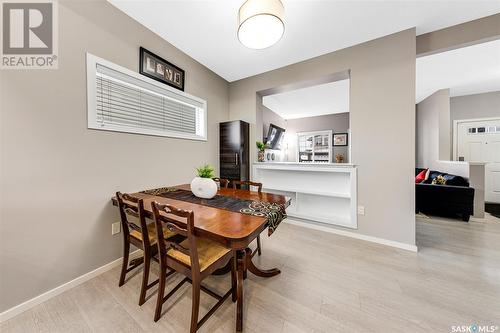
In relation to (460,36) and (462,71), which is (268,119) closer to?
(460,36)

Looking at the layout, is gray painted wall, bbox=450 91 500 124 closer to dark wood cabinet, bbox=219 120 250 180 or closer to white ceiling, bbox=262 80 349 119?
white ceiling, bbox=262 80 349 119

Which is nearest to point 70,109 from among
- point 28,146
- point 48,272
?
point 28,146

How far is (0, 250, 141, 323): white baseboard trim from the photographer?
50.7 inches

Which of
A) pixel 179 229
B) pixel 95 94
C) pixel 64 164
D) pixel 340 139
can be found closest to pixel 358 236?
pixel 179 229

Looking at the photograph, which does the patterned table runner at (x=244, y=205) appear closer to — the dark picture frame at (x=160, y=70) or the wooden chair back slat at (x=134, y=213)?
the wooden chair back slat at (x=134, y=213)

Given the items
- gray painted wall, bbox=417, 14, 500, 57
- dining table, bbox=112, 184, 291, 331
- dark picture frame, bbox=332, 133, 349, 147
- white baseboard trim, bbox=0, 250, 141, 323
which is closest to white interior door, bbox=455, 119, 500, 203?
dark picture frame, bbox=332, 133, 349, 147

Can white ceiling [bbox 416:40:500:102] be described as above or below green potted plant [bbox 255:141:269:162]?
above

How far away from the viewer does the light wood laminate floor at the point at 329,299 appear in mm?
1224

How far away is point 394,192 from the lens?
2.28 metres

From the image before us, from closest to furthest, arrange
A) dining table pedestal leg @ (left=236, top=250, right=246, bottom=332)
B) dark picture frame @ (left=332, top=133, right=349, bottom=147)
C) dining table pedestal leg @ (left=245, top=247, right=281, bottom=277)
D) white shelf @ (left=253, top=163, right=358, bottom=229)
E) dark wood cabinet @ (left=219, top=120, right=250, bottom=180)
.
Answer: dining table pedestal leg @ (left=236, top=250, right=246, bottom=332)
dining table pedestal leg @ (left=245, top=247, right=281, bottom=277)
white shelf @ (left=253, top=163, right=358, bottom=229)
dark wood cabinet @ (left=219, top=120, right=250, bottom=180)
dark picture frame @ (left=332, top=133, right=349, bottom=147)

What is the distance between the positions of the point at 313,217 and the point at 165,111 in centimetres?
271

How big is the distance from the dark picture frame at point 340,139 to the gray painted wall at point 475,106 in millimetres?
2456

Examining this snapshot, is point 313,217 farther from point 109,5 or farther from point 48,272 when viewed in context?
point 109,5

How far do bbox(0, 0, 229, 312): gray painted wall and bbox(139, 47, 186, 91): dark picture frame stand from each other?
0.09m
